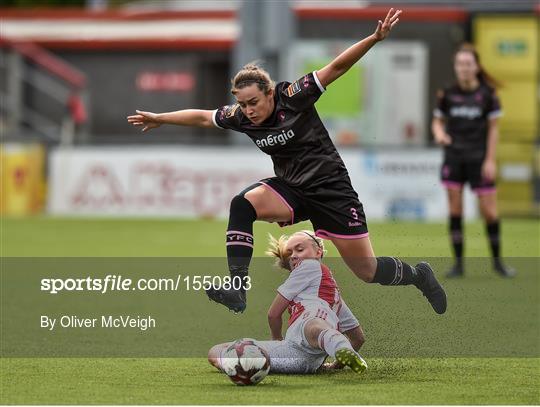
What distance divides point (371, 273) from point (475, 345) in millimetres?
865

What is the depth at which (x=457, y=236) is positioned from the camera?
1278cm

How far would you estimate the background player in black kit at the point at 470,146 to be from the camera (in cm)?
1273

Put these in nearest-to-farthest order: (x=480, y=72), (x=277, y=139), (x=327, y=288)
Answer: (x=327, y=288), (x=277, y=139), (x=480, y=72)

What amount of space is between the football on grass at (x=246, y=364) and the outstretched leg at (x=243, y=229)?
382 mm

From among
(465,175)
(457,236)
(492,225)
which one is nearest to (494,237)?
(492,225)

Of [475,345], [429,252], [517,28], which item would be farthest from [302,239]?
[517,28]

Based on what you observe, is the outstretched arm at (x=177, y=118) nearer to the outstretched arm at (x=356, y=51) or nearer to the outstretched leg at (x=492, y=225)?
the outstretched arm at (x=356, y=51)

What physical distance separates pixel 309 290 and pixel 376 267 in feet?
2.16

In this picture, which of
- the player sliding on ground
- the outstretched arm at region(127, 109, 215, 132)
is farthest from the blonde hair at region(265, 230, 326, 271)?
the outstretched arm at region(127, 109, 215, 132)

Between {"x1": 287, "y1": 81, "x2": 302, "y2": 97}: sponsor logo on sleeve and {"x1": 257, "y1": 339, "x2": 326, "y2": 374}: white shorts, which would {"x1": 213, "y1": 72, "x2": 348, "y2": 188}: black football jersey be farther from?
{"x1": 257, "y1": 339, "x2": 326, "y2": 374}: white shorts

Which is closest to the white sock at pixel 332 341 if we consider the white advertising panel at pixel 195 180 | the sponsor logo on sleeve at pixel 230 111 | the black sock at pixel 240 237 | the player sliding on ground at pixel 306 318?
the player sliding on ground at pixel 306 318

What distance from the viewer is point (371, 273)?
7992 mm

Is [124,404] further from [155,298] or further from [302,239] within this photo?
[155,298]

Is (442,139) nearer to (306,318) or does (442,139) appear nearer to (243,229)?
(243,229)
